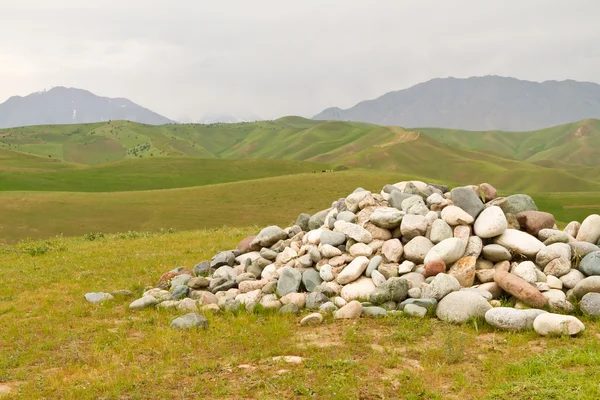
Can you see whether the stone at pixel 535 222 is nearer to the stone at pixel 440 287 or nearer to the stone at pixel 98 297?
the stone at pixel 440 287

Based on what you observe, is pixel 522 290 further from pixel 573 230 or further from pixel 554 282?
pixel 573 230

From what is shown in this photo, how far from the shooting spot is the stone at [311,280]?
15369mm

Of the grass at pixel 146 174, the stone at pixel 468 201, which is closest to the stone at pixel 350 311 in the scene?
the stone at pixel 468 201

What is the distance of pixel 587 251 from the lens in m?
14.6

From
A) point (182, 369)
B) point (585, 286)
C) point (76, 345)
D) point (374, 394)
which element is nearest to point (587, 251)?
point (585, 286)

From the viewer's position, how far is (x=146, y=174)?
104312 mm

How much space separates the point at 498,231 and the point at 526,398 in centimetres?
830

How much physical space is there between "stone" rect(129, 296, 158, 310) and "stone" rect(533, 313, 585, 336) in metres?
11.1

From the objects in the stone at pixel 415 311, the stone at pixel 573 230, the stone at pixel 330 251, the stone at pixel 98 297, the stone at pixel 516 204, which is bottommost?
the stone at pixel 98 297

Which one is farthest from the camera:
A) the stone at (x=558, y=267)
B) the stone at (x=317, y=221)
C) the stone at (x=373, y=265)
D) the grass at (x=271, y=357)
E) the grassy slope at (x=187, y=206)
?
the grassy slope at (x=187, y=206)

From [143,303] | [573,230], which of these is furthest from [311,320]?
[573,230]

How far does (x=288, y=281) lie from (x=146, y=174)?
9575cm

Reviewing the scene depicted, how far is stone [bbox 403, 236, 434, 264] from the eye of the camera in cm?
1530

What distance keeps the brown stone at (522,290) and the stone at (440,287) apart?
136 cm
